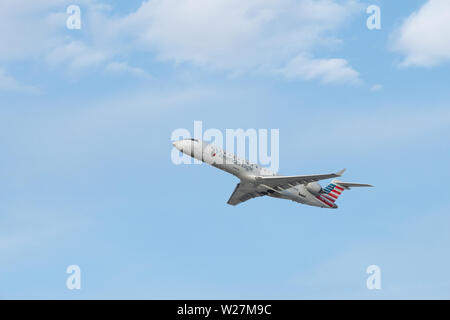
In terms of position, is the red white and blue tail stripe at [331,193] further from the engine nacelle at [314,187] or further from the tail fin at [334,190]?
the engine nacelle at [314,187]

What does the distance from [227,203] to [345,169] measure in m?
20.8

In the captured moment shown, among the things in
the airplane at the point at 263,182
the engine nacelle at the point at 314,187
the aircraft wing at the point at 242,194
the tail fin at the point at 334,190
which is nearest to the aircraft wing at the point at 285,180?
the airplane at the point at 263,182

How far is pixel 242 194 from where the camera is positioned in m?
78.2

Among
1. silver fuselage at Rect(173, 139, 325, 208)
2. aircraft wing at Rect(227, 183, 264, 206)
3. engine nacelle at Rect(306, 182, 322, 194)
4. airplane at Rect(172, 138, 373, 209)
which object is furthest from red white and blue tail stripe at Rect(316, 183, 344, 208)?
aircraft wing at Rect(227, 183, 264, 206)

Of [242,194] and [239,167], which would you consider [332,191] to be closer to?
[242,194]

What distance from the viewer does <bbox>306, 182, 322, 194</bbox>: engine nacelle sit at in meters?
76.3

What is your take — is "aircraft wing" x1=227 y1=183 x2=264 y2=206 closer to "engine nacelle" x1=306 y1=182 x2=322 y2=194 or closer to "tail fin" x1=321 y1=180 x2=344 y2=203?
"engine nacelle" x1=306 y1=182 x2=322 y2=194

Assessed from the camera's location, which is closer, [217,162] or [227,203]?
[217,162]

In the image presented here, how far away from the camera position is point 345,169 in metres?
65.2

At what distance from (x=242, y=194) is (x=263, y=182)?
651 cm

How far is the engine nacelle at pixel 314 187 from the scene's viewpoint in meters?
76.3
